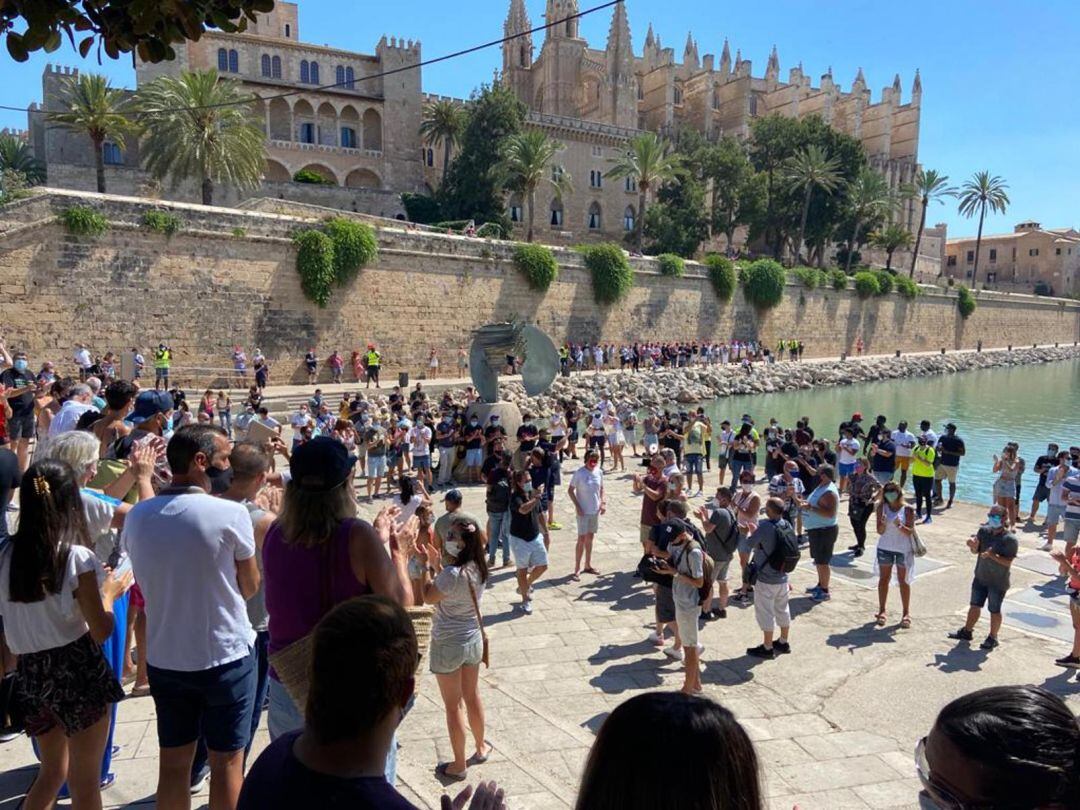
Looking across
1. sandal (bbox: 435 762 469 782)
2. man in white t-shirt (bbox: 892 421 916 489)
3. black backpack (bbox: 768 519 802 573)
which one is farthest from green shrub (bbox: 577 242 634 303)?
sandal (bbox: 435 762 469 782)

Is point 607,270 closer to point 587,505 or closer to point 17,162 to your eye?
point 587,505

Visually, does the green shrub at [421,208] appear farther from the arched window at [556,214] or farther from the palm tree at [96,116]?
the palm tree at [96,116]

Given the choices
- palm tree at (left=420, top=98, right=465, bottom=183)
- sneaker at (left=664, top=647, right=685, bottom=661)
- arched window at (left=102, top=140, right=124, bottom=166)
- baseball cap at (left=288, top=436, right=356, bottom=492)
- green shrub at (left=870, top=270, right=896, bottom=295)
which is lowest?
sneaker at (left=664, top=647, right=685, bottom=661)

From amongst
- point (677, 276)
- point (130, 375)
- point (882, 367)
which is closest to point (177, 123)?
point (130, 375)

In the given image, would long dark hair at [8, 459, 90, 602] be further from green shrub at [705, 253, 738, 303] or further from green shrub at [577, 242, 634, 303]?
green shrub at [705, 253, 738, 303]

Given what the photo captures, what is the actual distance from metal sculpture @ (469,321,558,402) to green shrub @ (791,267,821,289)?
32.8 metres

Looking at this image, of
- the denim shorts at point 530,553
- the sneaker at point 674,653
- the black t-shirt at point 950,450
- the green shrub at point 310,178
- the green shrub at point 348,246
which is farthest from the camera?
the green shrub at point 310,178

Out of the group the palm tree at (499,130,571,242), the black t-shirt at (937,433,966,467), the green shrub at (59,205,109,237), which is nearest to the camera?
the black t-shirt at (937,433,966,467)

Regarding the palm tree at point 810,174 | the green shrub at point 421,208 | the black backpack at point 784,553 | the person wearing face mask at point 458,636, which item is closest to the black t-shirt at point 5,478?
the person wearing face mask at point 458,636

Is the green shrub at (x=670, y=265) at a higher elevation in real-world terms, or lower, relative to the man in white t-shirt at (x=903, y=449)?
higher

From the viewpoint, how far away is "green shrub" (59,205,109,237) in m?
20.6

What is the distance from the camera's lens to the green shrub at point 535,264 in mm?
31188

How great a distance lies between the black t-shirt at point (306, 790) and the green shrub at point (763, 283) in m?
41.4

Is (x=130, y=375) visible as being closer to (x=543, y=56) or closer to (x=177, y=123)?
(x=177, y=123)
